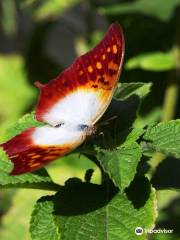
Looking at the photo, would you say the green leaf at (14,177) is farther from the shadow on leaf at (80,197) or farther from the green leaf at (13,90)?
the green leaf at (13,90)

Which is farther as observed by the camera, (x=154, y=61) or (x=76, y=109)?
(x=154, y=61)

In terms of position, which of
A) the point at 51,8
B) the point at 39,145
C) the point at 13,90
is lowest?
the point at 39,145

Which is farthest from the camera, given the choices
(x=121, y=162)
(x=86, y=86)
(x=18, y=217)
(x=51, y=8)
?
(x=51, y=8)

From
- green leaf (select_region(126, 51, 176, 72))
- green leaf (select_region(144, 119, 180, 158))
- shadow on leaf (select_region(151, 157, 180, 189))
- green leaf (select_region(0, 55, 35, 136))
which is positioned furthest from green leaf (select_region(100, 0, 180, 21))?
green leaf (select_region(144, 119, 180, 158))

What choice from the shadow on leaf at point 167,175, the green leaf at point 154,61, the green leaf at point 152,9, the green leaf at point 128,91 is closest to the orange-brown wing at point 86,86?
the green leaf at point 128,91

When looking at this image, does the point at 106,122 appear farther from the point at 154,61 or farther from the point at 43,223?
the point at 154,61

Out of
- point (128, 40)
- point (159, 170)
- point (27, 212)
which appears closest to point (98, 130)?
point (159, 170)

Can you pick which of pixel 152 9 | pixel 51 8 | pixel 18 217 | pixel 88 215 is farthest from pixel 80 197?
pixel 51 8
